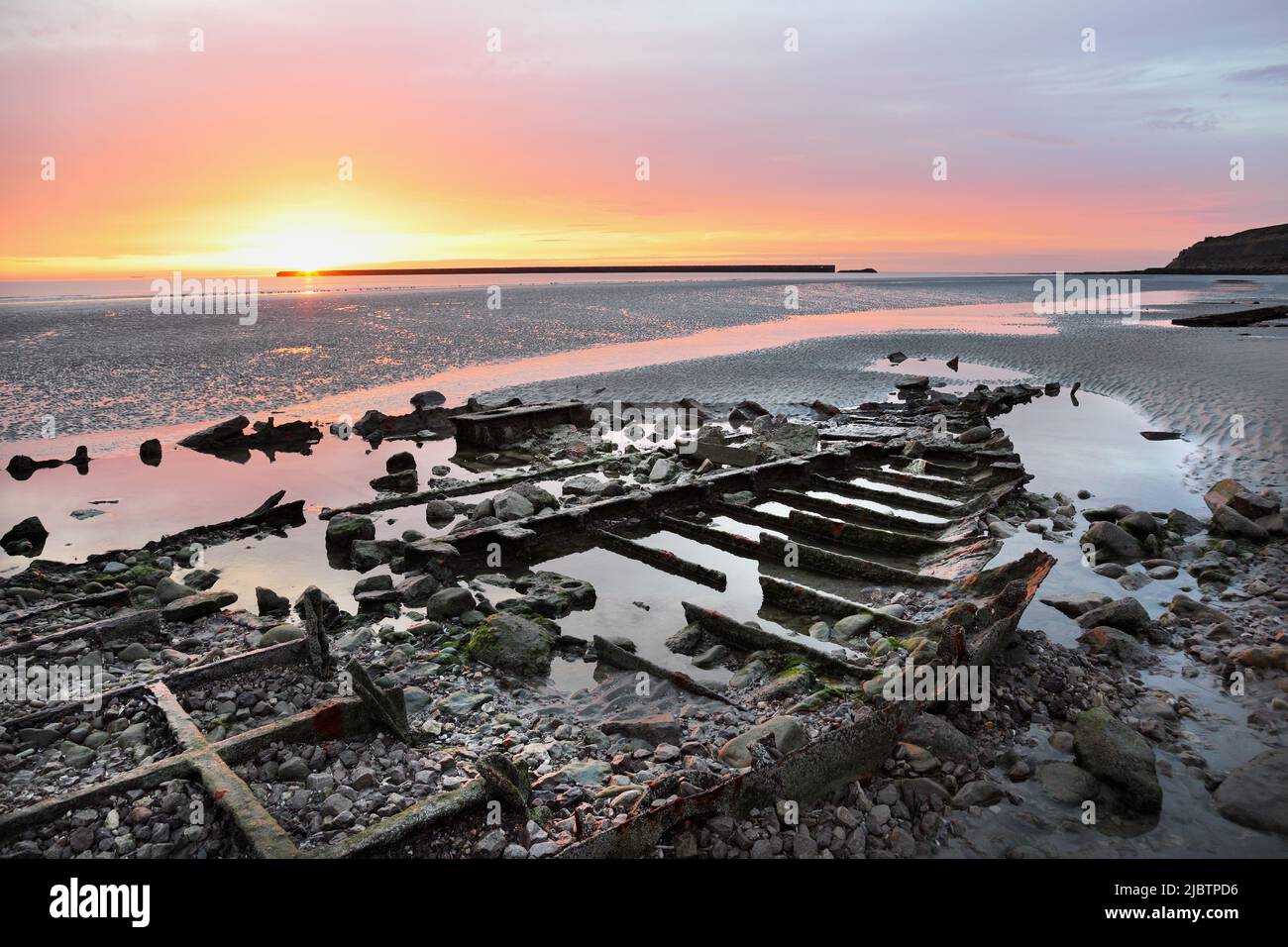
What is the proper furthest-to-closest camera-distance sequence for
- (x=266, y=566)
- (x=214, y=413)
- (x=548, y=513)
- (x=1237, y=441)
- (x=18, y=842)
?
(x=214, y=413), (x=1237, y=441), (x=548, y=513), (x=266, y=566), (x=18, y=842)

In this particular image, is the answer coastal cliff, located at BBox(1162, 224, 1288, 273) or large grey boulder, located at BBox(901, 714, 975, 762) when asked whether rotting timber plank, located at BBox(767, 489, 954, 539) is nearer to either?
large grey boulder, located at BBox(901, 714, 975, 762)

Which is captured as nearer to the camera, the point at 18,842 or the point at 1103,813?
the point at 18,842

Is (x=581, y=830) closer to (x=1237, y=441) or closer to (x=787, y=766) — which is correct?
(x=787, y=766)
